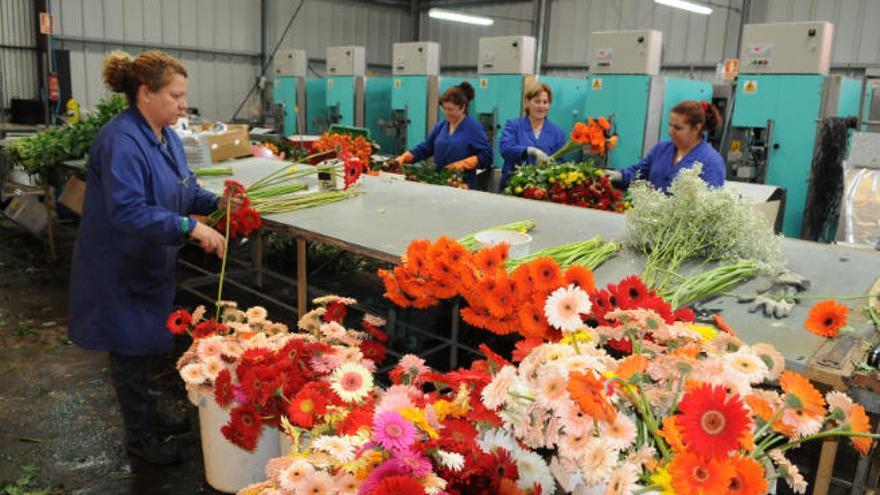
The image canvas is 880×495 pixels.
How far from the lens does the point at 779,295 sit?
1840 mm

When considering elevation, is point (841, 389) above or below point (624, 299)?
below

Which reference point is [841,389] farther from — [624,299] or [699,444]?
[699,444]

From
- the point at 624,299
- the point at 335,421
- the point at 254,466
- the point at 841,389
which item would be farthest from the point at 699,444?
the point at 254,466

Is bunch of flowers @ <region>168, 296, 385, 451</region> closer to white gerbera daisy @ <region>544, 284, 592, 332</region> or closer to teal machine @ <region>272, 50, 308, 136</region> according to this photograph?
white gerbera daisy @ <region>544, 284, 592, 332</region>

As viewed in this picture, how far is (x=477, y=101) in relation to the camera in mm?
7691

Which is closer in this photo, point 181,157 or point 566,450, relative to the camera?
point 566,450

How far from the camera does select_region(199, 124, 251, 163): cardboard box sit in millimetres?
4477

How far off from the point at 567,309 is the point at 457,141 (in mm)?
4310

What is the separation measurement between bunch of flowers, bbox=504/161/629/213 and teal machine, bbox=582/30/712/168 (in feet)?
7.94

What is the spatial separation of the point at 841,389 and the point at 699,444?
876 mm

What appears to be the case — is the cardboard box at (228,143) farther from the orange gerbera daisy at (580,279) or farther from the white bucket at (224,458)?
the orange gerbera daisy at (580,279)

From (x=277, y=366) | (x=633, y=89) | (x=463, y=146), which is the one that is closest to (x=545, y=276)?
(x=277, y=366)

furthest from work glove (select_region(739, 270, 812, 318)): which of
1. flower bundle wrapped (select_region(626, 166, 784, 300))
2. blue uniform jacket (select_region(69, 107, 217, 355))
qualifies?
blue uniform jacket (select_region(69, 107, 217, 355))

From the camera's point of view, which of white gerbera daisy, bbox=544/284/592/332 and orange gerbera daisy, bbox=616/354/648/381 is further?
white gerbera daisy, bbox=544/284/592/332
